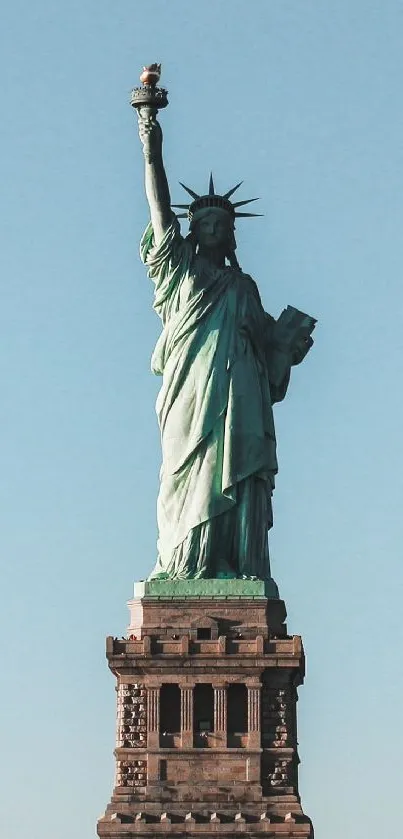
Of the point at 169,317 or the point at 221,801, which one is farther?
the point at 169,317

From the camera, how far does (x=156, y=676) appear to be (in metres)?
67.4

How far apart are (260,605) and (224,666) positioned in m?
1.81

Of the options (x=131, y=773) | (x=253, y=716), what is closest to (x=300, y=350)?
(x=253, y=716)

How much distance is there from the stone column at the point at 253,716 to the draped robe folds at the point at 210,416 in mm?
3058

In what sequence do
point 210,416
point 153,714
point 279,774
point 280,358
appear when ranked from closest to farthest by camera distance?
point 279,774
point 153,714
point 210,416
point 280,358

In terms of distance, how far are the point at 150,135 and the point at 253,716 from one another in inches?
554

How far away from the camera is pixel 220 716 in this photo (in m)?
67.1

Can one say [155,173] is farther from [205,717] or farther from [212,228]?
[205,717]

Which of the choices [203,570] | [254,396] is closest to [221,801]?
[203,570]

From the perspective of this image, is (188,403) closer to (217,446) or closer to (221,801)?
(217,446)

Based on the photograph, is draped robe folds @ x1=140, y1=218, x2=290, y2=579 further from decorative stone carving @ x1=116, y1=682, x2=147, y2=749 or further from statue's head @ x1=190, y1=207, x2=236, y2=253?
decorative stone carving @ x1=116, y1=682, x2=147, y2=749

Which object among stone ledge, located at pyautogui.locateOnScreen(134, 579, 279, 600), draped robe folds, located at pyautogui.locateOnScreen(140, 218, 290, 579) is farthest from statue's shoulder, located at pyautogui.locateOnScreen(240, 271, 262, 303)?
stone ledge, located at pyautogui.locateOnScreen(134, 579, 279, 600)

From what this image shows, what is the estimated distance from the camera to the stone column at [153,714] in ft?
220

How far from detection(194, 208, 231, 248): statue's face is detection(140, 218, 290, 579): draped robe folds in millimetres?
516
